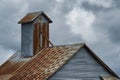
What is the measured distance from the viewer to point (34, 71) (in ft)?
153

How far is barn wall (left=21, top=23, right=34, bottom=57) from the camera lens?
53.5 meters

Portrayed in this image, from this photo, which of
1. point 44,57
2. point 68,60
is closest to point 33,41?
point 44,57

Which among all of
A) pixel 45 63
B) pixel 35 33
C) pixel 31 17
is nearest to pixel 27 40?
pixel 35 33

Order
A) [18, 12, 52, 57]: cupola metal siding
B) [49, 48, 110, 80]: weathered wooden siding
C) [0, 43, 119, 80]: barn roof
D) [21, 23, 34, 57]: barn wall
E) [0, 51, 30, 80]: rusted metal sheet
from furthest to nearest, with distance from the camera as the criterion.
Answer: [21, 23, 34, 57]: barn wall < [18, 12, 52, 57]: cupola metal siding < [0, 51, 30, 80]: rusted metal sheet < [49, 48, 110, 80]: weathered wooden siding < [0, 43, 119, 80]: barn roof

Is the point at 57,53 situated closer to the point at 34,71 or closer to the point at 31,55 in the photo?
the point at 34,71

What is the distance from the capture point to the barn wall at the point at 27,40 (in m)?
53.5

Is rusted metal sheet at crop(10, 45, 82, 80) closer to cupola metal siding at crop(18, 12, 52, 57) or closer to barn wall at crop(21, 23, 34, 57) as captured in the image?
cupola metal siding at crop(18, 12, 52, 57)

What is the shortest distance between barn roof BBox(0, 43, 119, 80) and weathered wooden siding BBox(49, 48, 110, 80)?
17.4 inches

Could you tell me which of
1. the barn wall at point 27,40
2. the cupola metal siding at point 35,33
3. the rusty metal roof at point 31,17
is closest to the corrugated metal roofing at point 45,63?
the cupola metal siding at point 35,33

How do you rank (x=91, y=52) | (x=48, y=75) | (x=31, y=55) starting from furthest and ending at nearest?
(x=31, y=55) → (x=91, y=52) → (x=48, y=75)

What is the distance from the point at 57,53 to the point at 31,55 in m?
5.78

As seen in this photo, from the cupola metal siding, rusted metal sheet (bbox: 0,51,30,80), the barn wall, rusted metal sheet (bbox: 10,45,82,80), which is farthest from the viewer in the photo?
the barn wall

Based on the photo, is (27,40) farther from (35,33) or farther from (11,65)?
(11,65)

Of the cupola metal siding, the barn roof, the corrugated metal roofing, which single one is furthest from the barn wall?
the corrugated metal roofing
